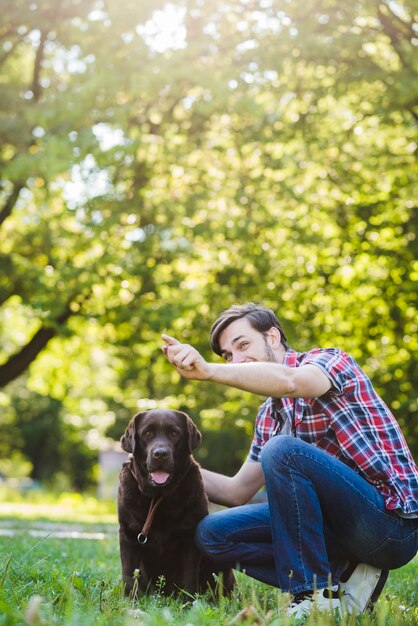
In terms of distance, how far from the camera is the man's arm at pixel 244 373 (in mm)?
3145

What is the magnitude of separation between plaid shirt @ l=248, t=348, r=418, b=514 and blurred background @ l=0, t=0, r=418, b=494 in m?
8.17

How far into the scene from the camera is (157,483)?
4.21 metres

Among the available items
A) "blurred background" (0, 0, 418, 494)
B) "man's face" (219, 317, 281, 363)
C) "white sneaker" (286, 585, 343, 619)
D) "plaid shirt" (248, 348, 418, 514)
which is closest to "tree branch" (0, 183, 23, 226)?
"blurred background" (0, 0, 418, 494)

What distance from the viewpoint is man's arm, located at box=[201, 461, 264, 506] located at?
4.59 metres

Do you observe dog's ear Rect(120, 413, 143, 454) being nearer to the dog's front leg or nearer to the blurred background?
the dog's front leg

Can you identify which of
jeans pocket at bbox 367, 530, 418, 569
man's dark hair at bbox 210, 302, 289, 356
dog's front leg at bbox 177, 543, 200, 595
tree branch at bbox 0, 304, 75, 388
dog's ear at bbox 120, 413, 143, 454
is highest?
man's dark hair at bbox 210, 302, 289, 356

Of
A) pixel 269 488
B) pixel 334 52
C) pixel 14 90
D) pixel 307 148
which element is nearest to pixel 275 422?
pixel 269 488

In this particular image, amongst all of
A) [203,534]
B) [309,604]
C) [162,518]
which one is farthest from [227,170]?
[309,604]

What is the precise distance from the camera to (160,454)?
431 centimetres

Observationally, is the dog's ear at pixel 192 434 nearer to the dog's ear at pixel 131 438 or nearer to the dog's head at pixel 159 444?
the dog's head at pixel 159 444

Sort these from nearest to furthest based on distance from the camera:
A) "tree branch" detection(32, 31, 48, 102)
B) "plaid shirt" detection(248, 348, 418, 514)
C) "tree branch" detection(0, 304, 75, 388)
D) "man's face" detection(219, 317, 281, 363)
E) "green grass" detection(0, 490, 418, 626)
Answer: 1. "green grass" detection(0, 490, 418, 626)
2. "plaid shirt" detection(248, 348, 418, 514)
3. "man's face" detection(219, 317, 281, 363)
4. "tree branch" detection(32, 31, 48, 102)
5. "tree branch" detection(0, 304, 75, 388)

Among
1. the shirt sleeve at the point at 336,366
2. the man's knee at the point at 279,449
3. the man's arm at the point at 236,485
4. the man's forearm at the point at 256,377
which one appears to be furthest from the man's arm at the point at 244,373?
the man's arm at the point at 236,485

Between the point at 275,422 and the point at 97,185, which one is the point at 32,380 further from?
the point at 275,422

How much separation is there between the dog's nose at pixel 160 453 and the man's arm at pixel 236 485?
0.47m
